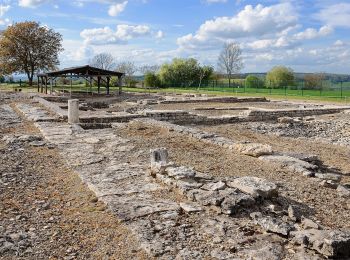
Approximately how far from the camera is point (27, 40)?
55.3 m

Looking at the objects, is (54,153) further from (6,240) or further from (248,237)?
(248,237)

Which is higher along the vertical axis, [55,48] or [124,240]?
[55,48]

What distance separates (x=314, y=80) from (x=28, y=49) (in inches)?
1470

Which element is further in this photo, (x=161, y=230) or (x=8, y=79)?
(x=8, y=79)

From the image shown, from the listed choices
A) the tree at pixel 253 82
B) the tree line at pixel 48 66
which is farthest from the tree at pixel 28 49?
the tree at pixel 253 82

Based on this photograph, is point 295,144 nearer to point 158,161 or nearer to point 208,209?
point 158,161

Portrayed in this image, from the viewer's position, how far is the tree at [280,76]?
57.3 m

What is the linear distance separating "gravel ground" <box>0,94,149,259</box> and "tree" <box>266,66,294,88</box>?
52691 millimetres

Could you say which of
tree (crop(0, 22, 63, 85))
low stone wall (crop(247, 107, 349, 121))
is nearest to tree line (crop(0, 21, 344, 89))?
tree (crop(0, 22, 63, 85))

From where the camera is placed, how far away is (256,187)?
5355 mm

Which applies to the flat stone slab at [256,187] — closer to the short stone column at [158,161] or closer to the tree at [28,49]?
the short stone column at [158,161]

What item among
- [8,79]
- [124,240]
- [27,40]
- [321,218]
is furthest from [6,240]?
[8,79]

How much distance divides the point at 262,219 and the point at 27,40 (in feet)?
184

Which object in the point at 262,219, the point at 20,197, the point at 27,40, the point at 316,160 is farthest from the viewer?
the point at 27,40
